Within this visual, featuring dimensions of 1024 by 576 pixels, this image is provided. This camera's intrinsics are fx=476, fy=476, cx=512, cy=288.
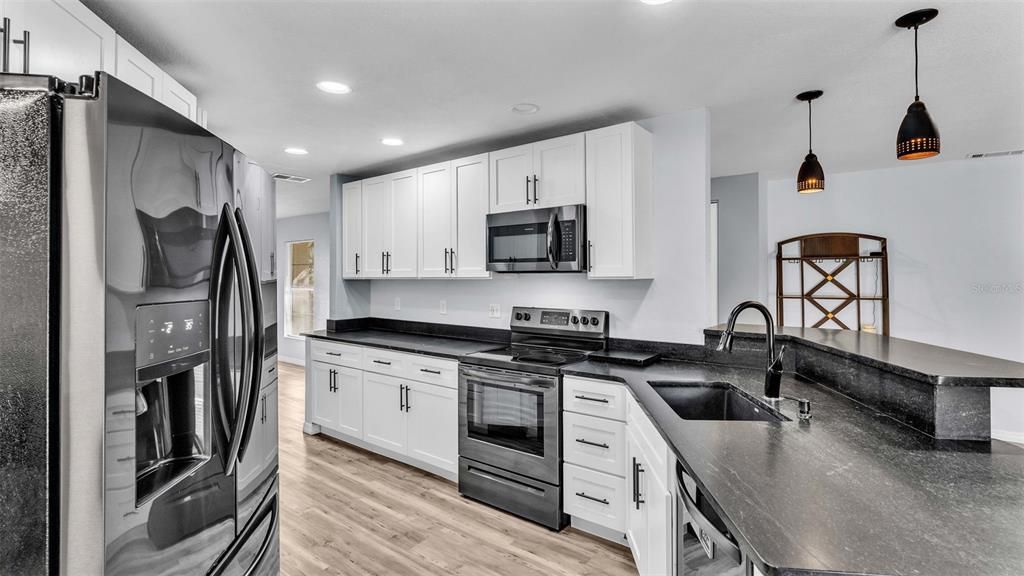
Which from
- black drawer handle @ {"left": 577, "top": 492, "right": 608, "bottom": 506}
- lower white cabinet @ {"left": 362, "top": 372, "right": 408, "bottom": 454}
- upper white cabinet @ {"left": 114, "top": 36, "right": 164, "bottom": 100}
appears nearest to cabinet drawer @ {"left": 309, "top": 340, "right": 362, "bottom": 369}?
lower white cabinet @ {"left": 362, "top": 372, "right": 408, "bottom": 454}

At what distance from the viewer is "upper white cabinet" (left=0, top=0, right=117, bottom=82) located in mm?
1191

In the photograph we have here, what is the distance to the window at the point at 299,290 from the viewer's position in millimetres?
7426

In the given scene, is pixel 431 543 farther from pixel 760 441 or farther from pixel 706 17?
pixel 706 17

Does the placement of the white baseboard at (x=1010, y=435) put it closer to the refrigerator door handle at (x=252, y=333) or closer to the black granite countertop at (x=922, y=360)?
the black granite countertop at (x=922, y=360)

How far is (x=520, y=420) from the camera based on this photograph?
111 inches

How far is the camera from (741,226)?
430 cm

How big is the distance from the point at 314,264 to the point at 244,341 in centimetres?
647

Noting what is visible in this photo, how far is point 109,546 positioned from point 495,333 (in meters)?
2.96

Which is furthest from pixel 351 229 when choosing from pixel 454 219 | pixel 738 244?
pixel 738 244

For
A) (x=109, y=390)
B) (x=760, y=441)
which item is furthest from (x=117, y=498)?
(x=760, y=441)

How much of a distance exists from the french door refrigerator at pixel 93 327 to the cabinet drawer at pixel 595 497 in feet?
6.29

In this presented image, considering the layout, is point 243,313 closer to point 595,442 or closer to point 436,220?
point 595,442

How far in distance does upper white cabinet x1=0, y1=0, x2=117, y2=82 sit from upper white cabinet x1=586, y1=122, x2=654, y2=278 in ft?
7.41

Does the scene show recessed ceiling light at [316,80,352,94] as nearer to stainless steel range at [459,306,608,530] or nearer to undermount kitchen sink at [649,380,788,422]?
stainless steel range at [459,306,608,530]
